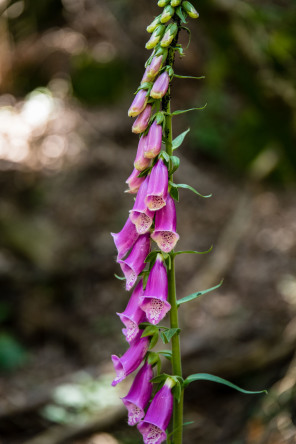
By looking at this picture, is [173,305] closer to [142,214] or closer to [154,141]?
[142,214]

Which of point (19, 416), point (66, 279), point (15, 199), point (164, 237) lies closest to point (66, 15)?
point (15, 199)

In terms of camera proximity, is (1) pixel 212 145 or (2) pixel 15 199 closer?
(2) pixel 15 199

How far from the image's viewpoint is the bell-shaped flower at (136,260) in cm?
174

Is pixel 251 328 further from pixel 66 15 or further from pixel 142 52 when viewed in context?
pixel 66 15

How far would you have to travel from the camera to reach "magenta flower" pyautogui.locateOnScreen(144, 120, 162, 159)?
1651 mm

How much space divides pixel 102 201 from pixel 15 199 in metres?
1.25

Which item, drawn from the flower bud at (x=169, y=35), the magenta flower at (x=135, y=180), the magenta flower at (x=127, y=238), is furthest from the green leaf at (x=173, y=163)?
the flower bud at (x=169, y=35)

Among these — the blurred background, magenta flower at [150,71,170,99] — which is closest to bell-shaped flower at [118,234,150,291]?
magenta flower at [150,71,170,99]

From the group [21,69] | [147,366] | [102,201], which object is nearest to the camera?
[147,366]

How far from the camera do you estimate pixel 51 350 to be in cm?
513

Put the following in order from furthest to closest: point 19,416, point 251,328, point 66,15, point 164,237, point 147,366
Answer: point 66,15 → point 251,328 → point 19,416 → point 147,366 → point 164,237

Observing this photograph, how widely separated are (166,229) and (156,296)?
0.22m

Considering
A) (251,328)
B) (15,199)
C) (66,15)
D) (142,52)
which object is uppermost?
(66,15)

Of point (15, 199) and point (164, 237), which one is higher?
point (15, 199)
